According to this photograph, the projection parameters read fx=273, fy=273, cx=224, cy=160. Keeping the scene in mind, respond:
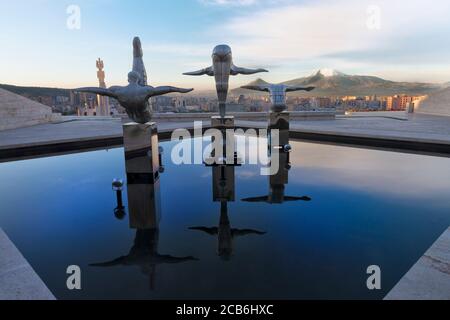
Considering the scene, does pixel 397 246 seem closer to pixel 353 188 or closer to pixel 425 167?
pixel 353 188

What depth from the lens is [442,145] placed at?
1329 centimetres

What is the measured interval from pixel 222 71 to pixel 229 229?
30.2 ft

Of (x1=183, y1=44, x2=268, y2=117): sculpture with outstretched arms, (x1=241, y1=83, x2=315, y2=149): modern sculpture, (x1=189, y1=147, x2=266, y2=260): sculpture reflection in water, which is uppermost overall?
(x1=183, y1=44, x2=268, y2=117): sculpture with outstretched arms

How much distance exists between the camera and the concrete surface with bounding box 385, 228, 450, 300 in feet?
11.1

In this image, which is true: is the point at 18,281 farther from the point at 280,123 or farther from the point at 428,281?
the point at 280,123

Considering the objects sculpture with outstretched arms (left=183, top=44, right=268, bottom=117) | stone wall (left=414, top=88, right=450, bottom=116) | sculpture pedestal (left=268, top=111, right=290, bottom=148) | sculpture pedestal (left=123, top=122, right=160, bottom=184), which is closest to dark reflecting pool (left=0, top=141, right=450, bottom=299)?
sculpture pedestal (left=123, top=122, right=160, bottom=184)

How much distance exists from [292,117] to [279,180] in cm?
2135

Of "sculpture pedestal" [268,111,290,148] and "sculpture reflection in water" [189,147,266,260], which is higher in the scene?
"sculpture pedestal" [268,111,290,148]

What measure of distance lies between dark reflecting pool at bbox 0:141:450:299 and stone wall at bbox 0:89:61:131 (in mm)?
15554

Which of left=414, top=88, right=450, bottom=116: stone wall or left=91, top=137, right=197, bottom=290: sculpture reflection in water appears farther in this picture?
left=414, top=88, right=450, bottom=116: stone wall

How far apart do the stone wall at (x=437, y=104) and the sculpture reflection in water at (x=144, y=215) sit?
3735 centimetres

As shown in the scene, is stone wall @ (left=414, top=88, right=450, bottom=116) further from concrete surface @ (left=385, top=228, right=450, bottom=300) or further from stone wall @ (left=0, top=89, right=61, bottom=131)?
stone wall @ (left=0, top=89, right=61, bottom=131)

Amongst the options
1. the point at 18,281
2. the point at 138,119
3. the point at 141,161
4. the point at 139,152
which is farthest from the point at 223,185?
the point at 18,281
